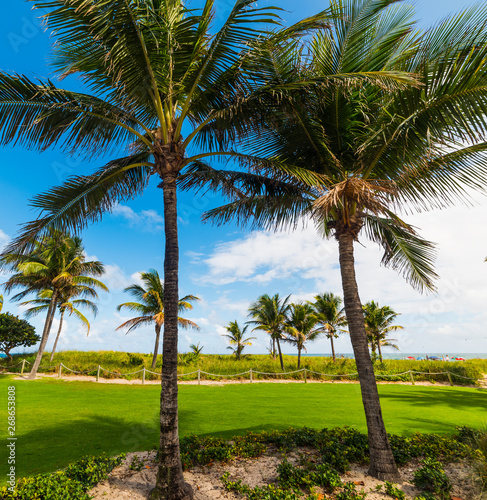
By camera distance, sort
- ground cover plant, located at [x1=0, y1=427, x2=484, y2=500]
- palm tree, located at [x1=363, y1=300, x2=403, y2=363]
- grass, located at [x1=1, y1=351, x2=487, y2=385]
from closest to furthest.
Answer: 1. ground cover plant, located at [x1=0, y1=427, x2=484, y2=500]
2. grass, located at [x1=1, y1=351, x2=487, y2=385]
3. palm tree, located at [x1=363, y1=300, x2=403, y2=363]

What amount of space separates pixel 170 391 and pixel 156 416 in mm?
5172

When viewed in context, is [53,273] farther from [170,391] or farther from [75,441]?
[170,391]

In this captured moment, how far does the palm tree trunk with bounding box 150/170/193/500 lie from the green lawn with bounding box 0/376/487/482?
209 cm

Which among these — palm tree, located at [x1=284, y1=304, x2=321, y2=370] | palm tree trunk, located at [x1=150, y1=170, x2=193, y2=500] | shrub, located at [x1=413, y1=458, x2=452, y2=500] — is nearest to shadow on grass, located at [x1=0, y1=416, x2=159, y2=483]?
palm tree trunk, located at [x1=150, y1=170, x2=193, y2=500]

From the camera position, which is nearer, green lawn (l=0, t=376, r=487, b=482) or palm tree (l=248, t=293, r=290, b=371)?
green lawn (l=0, t=376, r=487, b=482)

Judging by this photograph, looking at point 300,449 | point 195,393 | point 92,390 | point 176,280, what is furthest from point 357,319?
point 92,390

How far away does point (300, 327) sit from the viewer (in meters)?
27.5

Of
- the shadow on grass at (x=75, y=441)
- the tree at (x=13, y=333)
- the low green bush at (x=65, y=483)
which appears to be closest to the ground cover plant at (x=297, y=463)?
the low green bush at (x=65, y=483)

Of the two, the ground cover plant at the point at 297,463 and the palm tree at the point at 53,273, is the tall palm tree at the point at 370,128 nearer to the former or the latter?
A: the ground cover plant at the point at 297,463

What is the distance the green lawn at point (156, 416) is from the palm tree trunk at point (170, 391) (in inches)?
82.2

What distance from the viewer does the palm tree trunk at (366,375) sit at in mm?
4719

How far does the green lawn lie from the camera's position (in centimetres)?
581

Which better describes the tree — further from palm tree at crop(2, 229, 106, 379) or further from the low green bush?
the low green bush

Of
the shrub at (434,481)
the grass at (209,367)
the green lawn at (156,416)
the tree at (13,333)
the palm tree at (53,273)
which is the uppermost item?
the palm tree at (53,273)
